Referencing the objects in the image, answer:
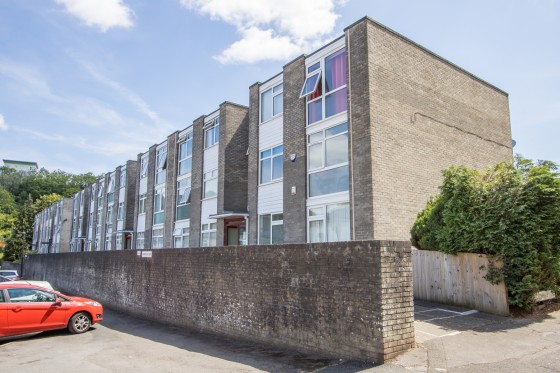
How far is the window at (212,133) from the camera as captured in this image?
21.2 m

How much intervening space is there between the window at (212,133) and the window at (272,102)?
4.03 meters

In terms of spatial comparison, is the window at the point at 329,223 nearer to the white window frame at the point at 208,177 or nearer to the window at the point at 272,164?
the window at the point at 272,164

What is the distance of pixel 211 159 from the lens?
2123 centimetres

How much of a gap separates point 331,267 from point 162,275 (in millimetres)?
7162

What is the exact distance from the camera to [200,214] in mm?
21422

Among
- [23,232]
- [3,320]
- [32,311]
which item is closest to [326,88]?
[32,311]

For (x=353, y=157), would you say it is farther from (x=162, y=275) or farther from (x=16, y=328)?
(x=16, y=328)

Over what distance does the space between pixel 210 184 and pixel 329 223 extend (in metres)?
9.02

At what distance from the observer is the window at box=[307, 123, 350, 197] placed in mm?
13609

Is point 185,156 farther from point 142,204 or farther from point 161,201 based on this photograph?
point 142,204

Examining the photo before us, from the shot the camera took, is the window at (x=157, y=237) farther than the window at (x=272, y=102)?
Yes

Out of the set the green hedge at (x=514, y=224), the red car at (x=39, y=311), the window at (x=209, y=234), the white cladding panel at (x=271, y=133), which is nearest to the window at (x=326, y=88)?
the white cladding panel at (x=271, y=133)

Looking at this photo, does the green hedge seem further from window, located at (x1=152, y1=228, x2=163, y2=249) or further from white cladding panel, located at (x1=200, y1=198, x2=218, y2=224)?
window, located at (x1=152, y1=228, x2=163, y2=249)

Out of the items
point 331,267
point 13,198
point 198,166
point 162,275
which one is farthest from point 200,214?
point 13,198
